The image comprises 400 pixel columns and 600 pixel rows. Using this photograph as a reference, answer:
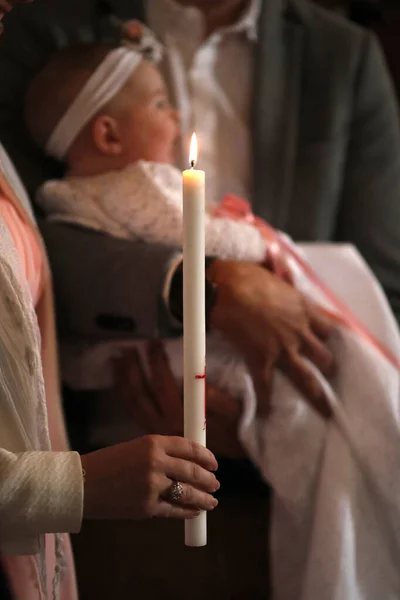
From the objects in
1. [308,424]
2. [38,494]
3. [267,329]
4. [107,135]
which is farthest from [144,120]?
[38,494]

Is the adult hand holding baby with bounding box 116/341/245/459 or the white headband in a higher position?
the white headband

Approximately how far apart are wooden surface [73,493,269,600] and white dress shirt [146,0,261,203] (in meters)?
0.46

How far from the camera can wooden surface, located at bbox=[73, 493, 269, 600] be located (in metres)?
0.59

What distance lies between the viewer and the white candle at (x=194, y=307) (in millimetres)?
396

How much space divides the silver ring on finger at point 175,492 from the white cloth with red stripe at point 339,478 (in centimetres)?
26

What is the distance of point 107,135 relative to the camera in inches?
30.1

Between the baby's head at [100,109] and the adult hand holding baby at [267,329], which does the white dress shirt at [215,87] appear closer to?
the baby's head at [100,109]

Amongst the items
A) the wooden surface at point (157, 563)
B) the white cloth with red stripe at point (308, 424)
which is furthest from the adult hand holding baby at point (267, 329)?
the wooden surface at point (157, 563)

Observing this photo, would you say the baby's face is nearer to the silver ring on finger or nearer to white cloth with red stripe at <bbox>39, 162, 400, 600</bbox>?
white cloth with red stripe at <bbox>39, 162, 400, 600</bbox>

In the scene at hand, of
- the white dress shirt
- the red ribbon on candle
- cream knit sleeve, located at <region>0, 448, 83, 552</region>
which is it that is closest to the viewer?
cream knit sleeve, located at <region>0, 448, 83, 552</region>

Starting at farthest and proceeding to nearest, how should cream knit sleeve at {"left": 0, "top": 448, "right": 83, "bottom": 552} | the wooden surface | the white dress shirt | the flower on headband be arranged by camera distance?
1. the white dress shirt
2. the flower on headband
3. the wooden surface
4. cream knit sleeve at {"left": 0, "top": 448, "right": 83, "bottom": 552}

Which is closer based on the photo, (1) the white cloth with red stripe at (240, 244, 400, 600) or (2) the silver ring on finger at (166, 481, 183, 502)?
(2) the silver ring on finger at (166, 481, 183, 502)

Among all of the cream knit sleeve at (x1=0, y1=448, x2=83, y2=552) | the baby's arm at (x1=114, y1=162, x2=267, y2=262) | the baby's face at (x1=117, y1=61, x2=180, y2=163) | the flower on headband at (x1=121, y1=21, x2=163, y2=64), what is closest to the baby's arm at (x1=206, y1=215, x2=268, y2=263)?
the baby's arm at (x1=114, y1=162, x2=267, y2=262)

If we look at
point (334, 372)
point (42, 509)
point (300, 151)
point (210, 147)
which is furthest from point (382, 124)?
point (42, 509)
